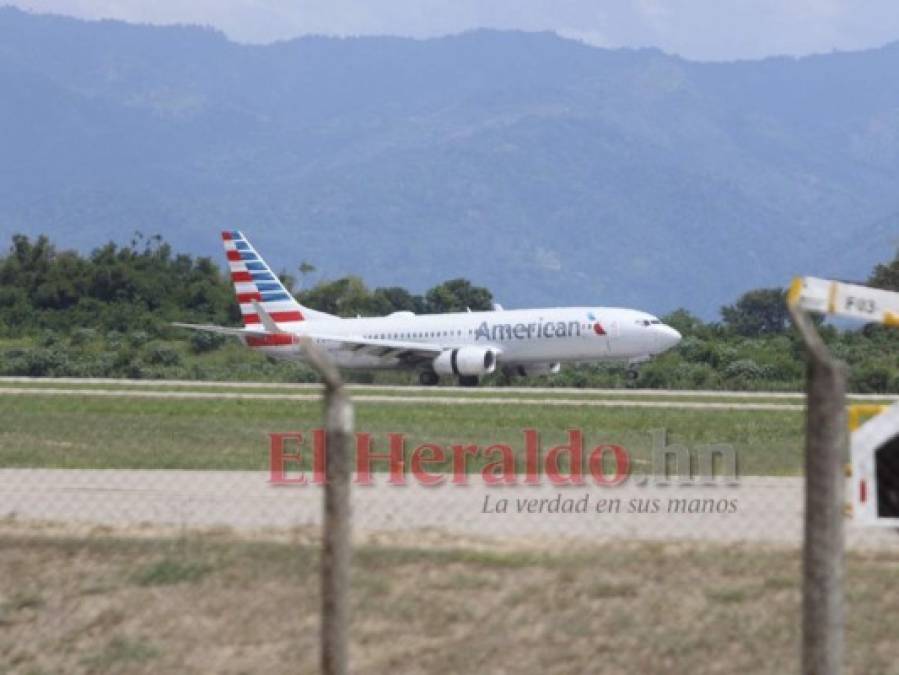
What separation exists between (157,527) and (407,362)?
3990 centimetres

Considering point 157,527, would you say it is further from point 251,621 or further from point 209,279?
point 209,279

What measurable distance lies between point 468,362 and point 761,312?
36754mm

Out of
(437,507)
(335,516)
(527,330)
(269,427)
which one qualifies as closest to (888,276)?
(527,330)

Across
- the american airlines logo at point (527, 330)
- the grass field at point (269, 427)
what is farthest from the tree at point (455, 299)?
the grass field at point (269, 427)

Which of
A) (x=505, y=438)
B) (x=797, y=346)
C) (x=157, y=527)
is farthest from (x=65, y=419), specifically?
(x=797, y=346)

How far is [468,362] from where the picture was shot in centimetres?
4906

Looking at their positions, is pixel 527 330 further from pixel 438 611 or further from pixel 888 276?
pixel 438 611

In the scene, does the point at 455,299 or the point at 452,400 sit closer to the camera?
the point at 452,400

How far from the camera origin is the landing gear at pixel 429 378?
5166 centimetres

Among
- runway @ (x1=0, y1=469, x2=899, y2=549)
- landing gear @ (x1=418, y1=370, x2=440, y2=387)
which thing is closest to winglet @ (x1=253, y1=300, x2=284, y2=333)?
landing gear @ (x1=418, y1=370, x2=440, y2=387)

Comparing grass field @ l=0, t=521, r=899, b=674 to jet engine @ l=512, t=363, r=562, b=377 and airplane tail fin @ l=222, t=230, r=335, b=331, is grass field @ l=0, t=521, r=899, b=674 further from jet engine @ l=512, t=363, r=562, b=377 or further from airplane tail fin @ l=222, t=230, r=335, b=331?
airplane tail fin @ l=222, t=230, r=335, b=331

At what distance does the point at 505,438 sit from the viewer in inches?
934

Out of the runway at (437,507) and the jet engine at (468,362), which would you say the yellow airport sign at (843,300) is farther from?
the jet engine at (468,362)

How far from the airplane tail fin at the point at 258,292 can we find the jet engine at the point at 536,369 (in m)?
8.04
